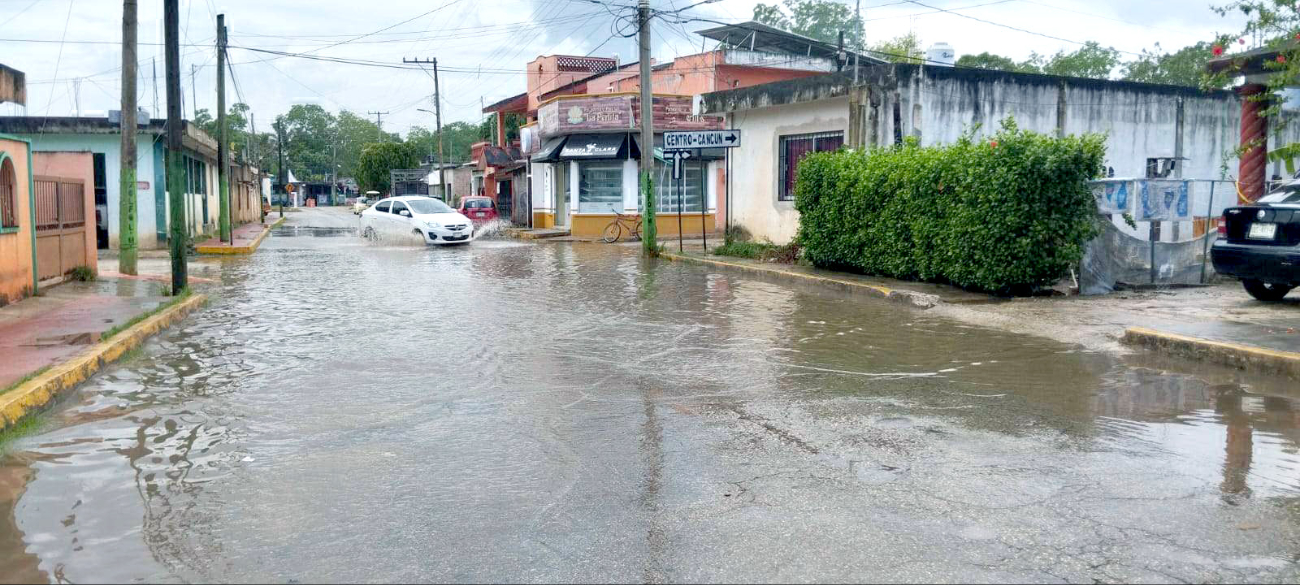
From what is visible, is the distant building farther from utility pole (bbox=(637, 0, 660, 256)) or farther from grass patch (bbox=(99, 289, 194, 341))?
grass patch (bbox=(99, 289, 194, 341))

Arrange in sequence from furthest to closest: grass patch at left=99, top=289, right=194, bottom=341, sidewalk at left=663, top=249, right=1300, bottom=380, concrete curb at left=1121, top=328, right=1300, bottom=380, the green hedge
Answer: the green hedge → grass patch at left=99, top=289, right=194, bottom=341 → sidewalk at left=663, top=249, right=1300, bottom=380 → concrete curb at left=1121, top=328, right=1300, bottom=380

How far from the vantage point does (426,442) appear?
647cm

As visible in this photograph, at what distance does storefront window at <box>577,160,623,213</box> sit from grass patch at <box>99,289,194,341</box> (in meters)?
23.9

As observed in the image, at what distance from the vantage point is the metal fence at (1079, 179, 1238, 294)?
45.5 feet

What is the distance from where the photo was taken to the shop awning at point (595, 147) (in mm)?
37375

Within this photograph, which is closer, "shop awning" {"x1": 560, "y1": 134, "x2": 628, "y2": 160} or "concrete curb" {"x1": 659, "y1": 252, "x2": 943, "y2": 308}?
"concrete curb" {"x1": 659, "y1": 252, "x2": 943, "y2": 308}

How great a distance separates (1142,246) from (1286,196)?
2.66 meters

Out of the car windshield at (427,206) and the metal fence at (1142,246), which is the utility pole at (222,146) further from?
the metal fence at (1142,246)

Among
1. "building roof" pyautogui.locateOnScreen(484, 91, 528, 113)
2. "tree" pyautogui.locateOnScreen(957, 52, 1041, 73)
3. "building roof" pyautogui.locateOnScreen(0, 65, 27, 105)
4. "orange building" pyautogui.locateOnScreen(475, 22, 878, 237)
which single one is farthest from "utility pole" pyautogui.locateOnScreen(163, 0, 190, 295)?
"tree" pyautogui.locateOnScreen(957, 52, 1041, 73)

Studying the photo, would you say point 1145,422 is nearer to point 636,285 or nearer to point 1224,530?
point 1224,530

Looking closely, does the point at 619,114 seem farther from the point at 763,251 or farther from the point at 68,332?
the point at 68,332

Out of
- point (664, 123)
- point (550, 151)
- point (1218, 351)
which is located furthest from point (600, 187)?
point (1218, 351)

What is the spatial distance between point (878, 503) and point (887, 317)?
315 inches

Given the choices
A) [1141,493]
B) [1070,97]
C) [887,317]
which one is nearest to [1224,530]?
[1141,493]
